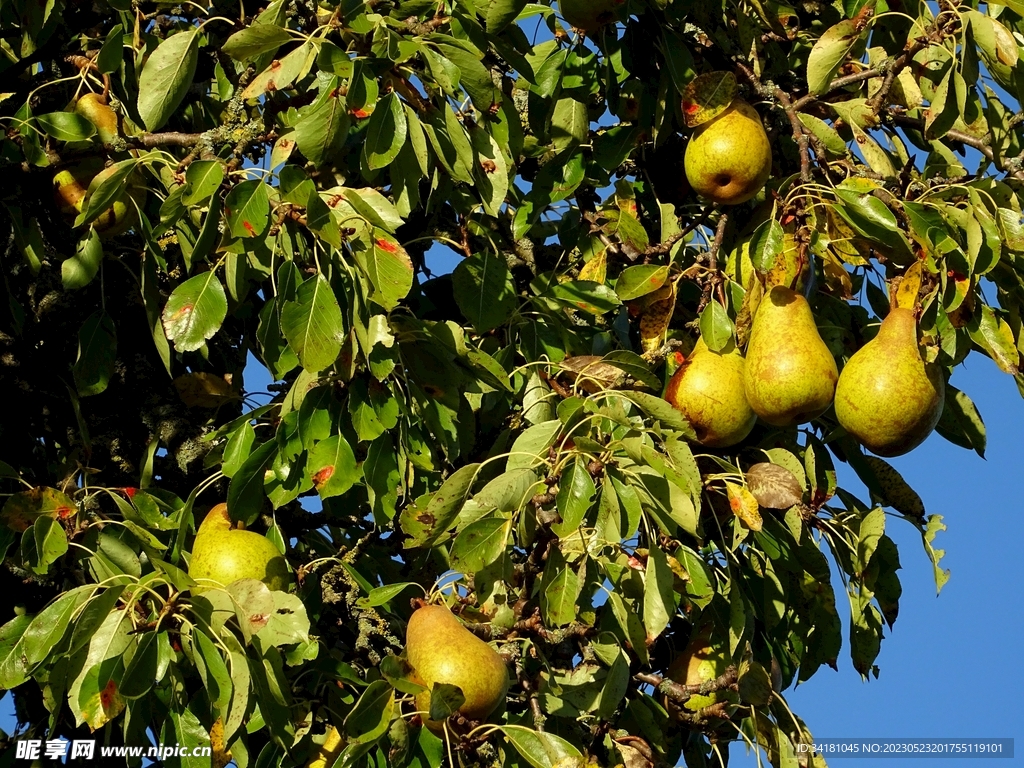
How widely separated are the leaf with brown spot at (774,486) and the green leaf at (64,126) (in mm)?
1602

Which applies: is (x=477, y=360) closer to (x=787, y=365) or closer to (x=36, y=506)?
(x=787, y=365)

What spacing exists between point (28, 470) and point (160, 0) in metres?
1.21

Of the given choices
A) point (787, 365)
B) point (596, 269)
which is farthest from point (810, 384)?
point (596, 269)

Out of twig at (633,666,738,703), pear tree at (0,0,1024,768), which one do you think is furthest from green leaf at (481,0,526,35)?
twig at (633,666,738,703)

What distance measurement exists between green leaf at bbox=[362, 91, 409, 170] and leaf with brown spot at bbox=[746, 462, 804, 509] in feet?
3.46

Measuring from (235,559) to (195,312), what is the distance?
0.52 m

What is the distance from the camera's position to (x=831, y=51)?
306cm

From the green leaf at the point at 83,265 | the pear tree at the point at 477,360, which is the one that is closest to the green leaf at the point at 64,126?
the pear tree at the point at 477,360

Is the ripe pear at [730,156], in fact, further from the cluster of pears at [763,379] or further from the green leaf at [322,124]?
the green leaf at [322,124]

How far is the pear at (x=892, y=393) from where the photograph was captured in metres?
2.73

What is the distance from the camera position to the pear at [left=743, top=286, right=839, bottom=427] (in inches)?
109

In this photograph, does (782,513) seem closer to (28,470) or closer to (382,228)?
(382,228)

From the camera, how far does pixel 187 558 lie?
289 centimetres

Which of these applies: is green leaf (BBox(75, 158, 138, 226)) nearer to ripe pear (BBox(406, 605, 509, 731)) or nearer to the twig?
ripe pear (BBox(406, 605, 509, 731))
